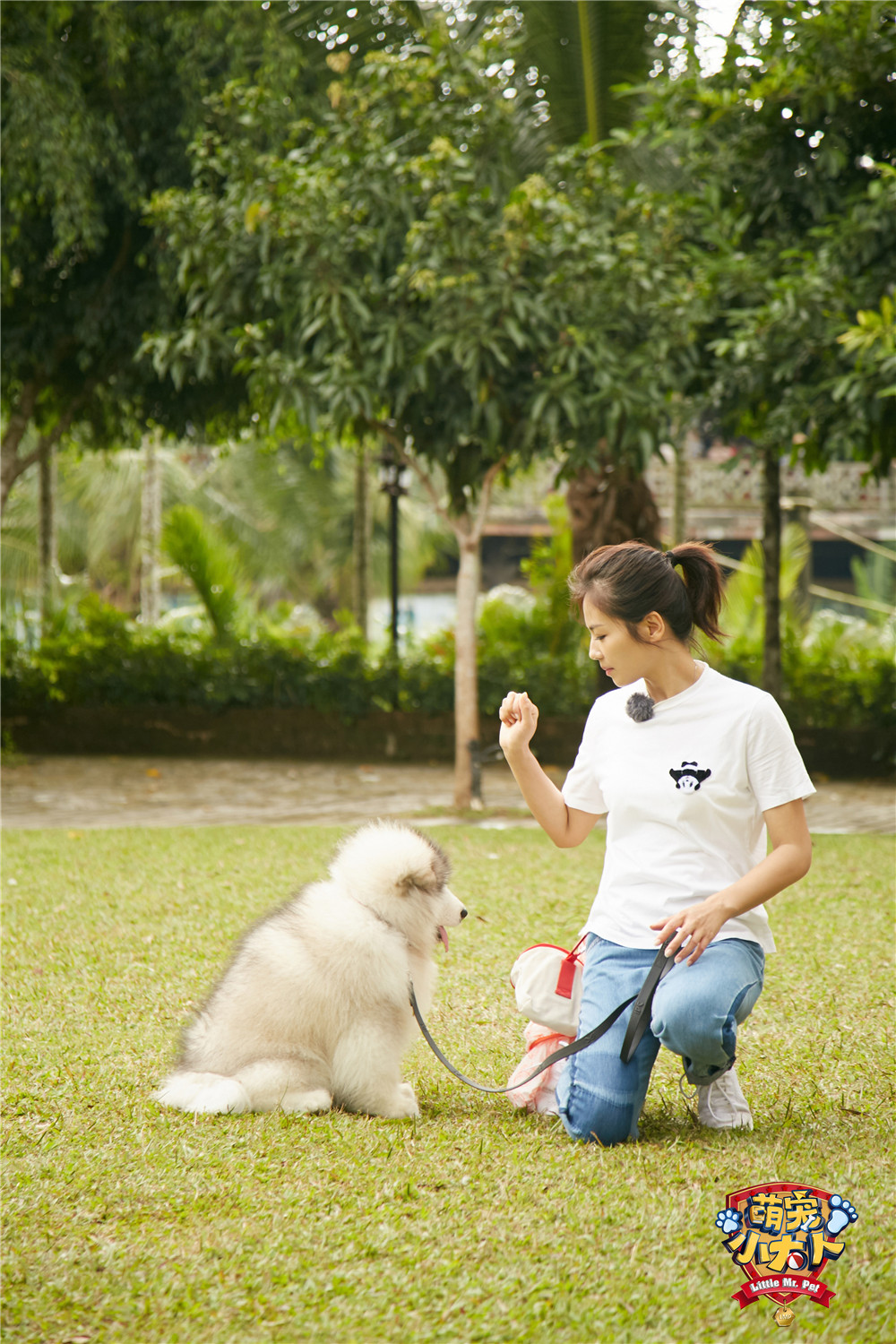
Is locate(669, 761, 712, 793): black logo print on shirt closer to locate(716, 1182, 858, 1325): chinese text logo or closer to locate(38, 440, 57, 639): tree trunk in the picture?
locate(716, 1182, 858, 1325): chinese text logo

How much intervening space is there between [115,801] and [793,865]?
8364mm

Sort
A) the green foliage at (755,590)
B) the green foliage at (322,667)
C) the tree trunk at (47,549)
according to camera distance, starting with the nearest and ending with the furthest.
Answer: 1. the green foliage at (322,667)
2. the tree trunk at (47,549)
3. the green foliage at (755,590)

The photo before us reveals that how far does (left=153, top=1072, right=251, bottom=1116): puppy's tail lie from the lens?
10.1 ft

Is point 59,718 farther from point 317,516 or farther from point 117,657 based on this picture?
point 317,516

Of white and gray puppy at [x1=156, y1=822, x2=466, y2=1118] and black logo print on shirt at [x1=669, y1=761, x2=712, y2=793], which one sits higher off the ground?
black logo print on shirt at [x1=669, y1=761, x2=712, y2=793]

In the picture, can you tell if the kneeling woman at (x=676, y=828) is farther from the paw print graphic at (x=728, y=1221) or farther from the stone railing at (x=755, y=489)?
the stone railing at (x=755, y=489)

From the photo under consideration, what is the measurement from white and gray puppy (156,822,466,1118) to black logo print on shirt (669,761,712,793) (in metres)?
0.72

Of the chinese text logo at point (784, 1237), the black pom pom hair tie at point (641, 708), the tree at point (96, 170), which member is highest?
the tree at point (96, 170)

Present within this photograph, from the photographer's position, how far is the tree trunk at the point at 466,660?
9.20 meters

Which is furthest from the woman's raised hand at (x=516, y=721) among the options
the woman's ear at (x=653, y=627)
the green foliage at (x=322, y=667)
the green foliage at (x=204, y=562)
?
the green foliage at (x=204, y=562)

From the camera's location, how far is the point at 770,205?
947 centimetres

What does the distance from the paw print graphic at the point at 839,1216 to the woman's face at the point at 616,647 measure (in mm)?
1280

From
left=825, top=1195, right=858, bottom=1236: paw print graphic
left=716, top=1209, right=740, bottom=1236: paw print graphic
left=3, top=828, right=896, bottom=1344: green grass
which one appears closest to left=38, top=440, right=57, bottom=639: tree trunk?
left=3, top=828, right=896, bottom=1344: green grass

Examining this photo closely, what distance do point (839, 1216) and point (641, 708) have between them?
1273 millimetres
